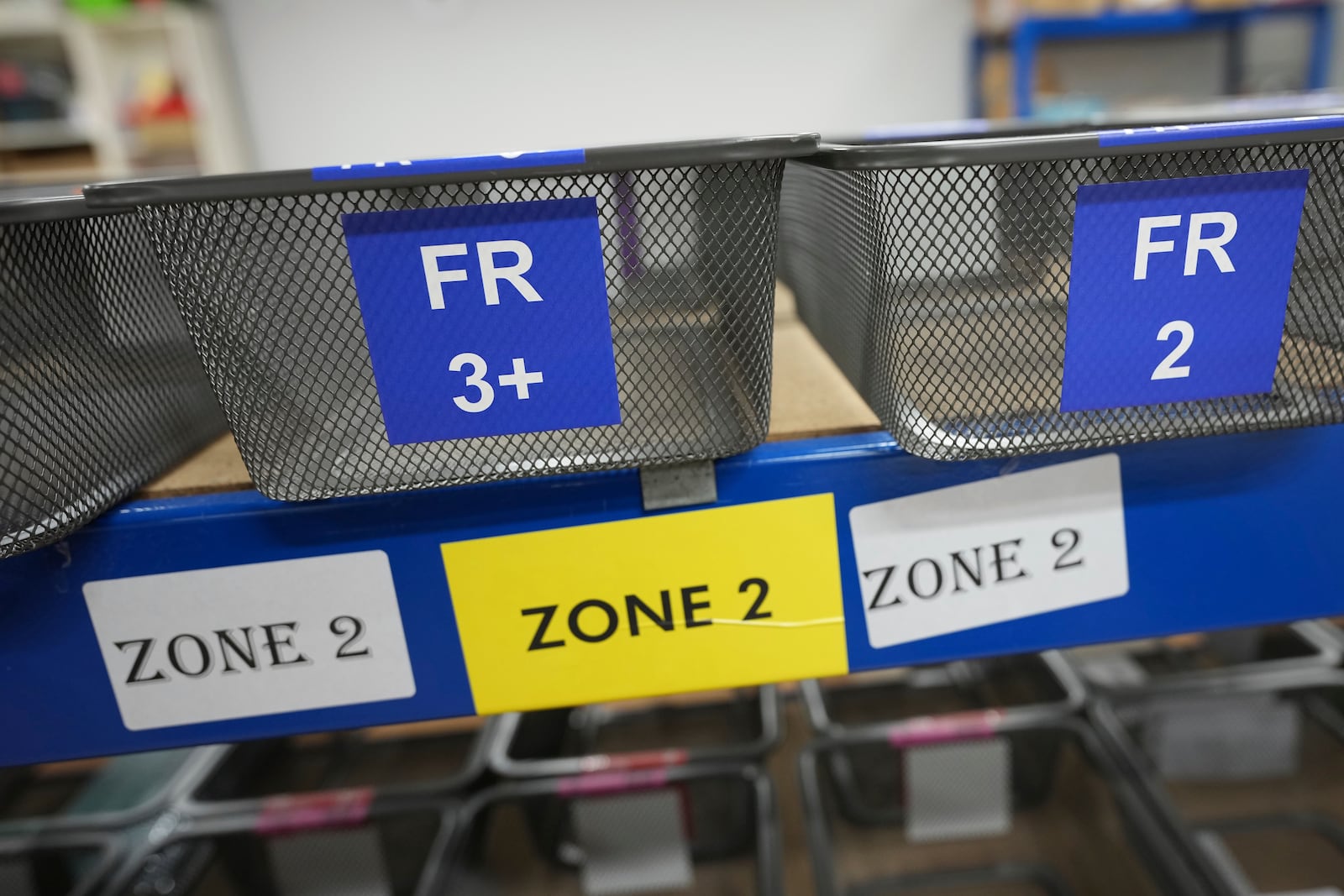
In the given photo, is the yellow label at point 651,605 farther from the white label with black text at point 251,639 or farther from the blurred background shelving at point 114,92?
the blurred background shelving at point 114,92

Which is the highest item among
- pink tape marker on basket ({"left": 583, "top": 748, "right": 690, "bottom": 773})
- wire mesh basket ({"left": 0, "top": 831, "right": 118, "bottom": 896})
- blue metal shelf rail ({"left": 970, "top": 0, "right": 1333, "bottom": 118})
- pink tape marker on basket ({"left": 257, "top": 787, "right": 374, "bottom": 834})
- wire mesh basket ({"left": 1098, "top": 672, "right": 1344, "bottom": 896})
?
blue metal shelf rail ({"left": 970, "top": 0, "right": 1333, "bottom": 118})

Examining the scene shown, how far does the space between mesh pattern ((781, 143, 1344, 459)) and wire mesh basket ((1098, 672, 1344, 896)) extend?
729 mm

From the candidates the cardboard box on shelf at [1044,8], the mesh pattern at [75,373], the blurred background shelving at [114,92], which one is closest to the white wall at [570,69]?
the blurred background shelving at [114,92]

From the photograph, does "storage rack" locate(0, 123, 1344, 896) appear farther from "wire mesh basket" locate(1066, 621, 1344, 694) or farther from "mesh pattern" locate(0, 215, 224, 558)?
"wire mesh basket" locate(1066, 621, 1344, 694)

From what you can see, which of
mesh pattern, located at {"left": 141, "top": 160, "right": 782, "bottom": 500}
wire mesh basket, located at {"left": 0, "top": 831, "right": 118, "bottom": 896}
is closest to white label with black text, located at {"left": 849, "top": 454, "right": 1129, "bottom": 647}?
mesh pattern, located at {"left": 141, "top": 160, "right": 782, "bottom": 500}

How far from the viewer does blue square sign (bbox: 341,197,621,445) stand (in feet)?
1.21

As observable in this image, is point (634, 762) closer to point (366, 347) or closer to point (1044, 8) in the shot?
point (366, 347)

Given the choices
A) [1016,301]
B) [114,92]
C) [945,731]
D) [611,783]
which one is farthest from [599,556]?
[114,92]

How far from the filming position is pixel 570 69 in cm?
294

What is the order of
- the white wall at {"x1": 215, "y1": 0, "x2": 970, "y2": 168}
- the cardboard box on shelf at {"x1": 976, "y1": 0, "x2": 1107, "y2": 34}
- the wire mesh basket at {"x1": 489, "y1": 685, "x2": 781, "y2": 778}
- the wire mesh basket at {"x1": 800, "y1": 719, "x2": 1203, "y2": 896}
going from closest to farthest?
the wire mesh basket at {"x1": 800, "y1": 719, "x2": 1203, "y2": 896} → the wire mesh basket at {"x1": 489, "y1": 685, "x2": 781, "y2": 778} → the cardboard box on shelf at {"x1": 976, "y1": 0, "x2": 1107, "y2": 34} → the white wall at {"x1": 215, "y1": 0, "x2": 970, "y2": 168}

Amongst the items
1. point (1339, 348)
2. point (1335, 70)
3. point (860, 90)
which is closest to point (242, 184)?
point (1339, 348)

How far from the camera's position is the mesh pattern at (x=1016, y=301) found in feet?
1.28

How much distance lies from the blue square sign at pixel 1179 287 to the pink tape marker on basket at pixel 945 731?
0.65m

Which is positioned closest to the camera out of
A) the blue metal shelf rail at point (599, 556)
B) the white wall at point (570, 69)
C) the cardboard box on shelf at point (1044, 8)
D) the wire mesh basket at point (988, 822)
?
the blue metal shelf rail at point (599, 556)
